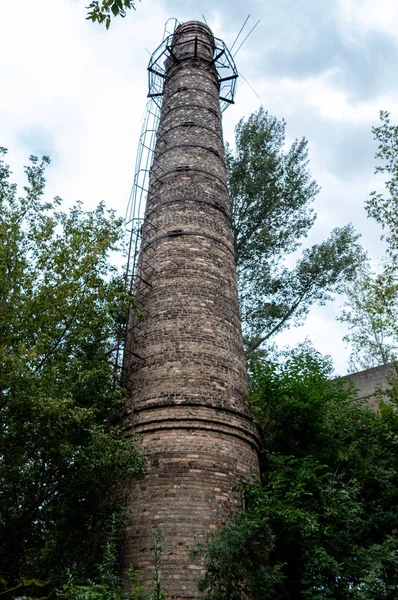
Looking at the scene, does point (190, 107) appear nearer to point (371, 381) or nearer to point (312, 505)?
point (371, 381)

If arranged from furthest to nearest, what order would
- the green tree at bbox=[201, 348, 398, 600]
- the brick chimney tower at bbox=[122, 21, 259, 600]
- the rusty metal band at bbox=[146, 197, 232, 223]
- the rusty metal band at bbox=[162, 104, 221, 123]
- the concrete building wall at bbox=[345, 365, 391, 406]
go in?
the concrete building wall at bbox=[345, 365, 391, 406] < the rusty metal band at bbox=[162, 104, 221, 123] < the rusty metal band at bbox=[146, 197, 232, 223] < the brick chimney tower at bbox=[122, 21, 259, 600] < the green tree at bbox=[201, 348, 398, 600]

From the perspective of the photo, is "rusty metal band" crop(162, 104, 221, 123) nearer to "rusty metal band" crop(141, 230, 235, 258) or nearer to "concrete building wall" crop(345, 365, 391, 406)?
"rusty metal band" crop(141, 230, 235, 258)

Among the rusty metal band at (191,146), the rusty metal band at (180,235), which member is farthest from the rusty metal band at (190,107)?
the rusty metal band at (180,235)

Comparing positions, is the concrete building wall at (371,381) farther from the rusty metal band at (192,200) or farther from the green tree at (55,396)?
the green tree at (55,396)

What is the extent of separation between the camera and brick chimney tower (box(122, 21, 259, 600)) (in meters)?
7.77

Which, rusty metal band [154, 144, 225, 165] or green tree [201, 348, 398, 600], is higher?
rusty metal band [154, 144, 225, 165]

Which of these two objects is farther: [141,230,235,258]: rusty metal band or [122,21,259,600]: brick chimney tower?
[141,230,235,258]: rusty metal band

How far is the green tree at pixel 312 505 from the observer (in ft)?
23.0

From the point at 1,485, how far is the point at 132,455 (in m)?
1.80

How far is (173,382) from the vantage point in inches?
357

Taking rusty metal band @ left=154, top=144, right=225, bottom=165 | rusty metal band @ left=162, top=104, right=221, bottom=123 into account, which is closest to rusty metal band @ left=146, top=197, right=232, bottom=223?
rusty metal band @ left=154, top=144, right=225, bottom=165

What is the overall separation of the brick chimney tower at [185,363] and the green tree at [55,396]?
1.82 ft

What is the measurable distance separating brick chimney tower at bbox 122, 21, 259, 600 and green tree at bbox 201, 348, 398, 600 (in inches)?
23.4

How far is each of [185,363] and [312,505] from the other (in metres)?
3.09
